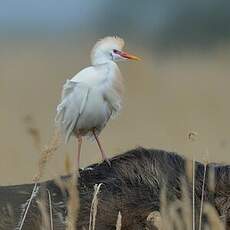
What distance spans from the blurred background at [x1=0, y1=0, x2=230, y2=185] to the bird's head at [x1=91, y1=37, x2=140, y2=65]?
614 mm

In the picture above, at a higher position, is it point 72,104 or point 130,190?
point 72,104

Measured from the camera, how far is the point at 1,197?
213 inches

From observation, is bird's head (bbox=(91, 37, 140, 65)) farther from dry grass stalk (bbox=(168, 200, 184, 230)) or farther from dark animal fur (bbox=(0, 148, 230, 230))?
dry grass stalk (bbox=(168, 200, 184, 230))

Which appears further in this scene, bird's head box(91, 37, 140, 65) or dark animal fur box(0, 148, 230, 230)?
bird's head box(91, 37, 140, 65)

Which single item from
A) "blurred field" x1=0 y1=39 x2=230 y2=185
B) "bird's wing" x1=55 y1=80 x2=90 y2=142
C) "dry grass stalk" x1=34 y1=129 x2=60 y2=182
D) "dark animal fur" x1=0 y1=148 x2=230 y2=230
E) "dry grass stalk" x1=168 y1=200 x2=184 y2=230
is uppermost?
"blurred field" x1=0 y1=39 x2=230 y2=185

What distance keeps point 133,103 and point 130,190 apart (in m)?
6.76

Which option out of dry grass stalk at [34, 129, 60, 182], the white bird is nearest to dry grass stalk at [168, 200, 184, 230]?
dry grass stalk at [34, 129, 60, 182]

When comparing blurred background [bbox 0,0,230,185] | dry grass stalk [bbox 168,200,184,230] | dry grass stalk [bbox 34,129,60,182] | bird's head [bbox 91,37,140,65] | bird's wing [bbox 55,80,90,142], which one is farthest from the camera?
blurred background [bbox 0,0,230,185]

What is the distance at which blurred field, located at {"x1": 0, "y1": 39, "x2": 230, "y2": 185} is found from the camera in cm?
956

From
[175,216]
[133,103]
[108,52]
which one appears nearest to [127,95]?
[133,103]

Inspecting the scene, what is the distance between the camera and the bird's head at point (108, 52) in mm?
6980

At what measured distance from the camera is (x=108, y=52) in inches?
277

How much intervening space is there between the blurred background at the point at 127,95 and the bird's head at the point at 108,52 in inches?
24.2

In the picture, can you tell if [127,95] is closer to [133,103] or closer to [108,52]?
[133,103]
